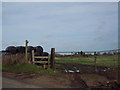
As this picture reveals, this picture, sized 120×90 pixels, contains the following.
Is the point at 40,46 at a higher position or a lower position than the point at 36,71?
higher

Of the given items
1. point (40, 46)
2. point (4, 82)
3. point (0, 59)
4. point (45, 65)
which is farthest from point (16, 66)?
point (40, 46)

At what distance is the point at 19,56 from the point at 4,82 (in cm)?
714

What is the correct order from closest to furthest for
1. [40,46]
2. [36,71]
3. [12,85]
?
[12,85], [36,71], [40,46]

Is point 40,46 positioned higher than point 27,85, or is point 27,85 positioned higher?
point 40,46

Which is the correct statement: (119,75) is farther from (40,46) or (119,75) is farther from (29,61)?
(40,46)

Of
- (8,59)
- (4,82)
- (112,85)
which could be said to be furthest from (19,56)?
(112,85)

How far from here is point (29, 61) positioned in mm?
17375

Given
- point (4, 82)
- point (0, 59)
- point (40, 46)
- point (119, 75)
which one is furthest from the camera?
point (40, 46)

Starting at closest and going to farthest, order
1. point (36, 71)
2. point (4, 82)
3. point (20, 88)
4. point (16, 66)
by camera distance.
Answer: point (20, 88)
point (4, 82)
point (36, 71)
point (16, 66)

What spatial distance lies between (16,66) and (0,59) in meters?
4.04

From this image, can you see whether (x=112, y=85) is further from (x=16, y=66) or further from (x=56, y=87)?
(x=16, y=66)

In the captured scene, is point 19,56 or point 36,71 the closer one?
point 36,71

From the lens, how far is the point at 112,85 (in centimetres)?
1079

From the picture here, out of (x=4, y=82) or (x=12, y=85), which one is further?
(x=4, y=82)
